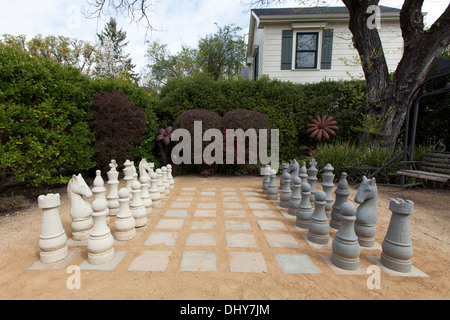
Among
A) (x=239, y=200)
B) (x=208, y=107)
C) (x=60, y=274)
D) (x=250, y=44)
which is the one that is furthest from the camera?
(x=250, y=44)

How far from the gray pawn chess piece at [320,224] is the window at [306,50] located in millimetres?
8939

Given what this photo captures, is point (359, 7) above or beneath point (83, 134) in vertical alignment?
above

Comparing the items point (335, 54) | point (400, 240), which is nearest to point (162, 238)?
point (400, 240)

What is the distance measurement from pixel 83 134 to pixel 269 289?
4.91 meters

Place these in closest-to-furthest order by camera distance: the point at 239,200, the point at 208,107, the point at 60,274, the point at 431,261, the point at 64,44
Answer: the point at 60,274, the point at 431,261, the point at 239,200, the point at 208,107, the point at 64,44

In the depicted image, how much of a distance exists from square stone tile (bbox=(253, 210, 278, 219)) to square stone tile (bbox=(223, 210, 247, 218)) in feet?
0.64

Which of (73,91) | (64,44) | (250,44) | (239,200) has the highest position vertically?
(64,44)

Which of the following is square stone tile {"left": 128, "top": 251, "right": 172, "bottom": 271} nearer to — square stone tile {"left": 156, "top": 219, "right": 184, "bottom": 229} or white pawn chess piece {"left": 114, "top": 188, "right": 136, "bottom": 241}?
white pawn chess piece {"left": 114, "top": 188, "right": 136, "bottom": 241}

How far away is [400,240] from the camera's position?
1942mm

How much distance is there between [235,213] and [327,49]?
9.40 metres

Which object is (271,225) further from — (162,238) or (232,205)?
(162,238)

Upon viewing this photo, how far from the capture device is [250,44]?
1350 cm

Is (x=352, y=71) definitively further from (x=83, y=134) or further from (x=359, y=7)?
(x=83, y=134)
